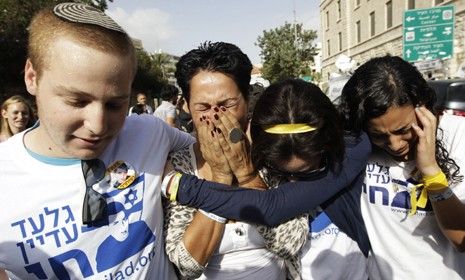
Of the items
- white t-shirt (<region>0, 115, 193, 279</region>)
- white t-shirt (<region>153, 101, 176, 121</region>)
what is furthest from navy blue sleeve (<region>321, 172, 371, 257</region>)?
white t-shirt (<region>153, 101, 176, 121</region>)

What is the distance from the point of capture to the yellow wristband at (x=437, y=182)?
56.9 inches

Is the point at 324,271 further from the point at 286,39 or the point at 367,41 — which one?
the point at 286,39

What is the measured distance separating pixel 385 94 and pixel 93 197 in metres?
1.23

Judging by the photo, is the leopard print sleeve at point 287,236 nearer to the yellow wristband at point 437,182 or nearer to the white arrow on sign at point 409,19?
the yellow wristband at point 437,182

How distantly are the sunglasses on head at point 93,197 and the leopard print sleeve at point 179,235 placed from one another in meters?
0.31

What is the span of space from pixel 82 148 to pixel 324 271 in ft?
3.58

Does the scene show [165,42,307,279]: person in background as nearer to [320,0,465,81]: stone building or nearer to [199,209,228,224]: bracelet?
[199,209,228,224]: bracelet

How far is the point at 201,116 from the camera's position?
1.70 m

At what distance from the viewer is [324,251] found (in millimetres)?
1606

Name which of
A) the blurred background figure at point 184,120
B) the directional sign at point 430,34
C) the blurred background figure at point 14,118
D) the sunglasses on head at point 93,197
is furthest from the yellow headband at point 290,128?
the directional sign at point 430,34

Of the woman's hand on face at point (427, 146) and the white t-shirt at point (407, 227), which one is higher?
the woman's hand on face at point (427, 146)

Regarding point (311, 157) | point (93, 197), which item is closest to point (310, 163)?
point (311, 157)

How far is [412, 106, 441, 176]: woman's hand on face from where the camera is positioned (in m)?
1.47

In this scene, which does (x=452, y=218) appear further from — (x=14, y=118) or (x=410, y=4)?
(x=410, y=4)
